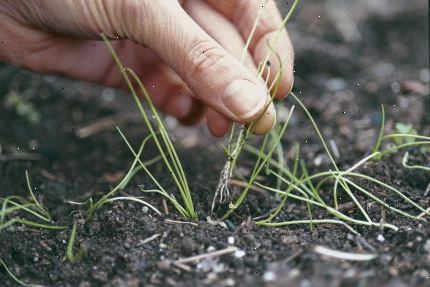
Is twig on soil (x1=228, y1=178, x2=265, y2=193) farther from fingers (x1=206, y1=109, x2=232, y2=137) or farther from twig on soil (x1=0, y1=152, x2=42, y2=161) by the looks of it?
twig on soil (x1=0, y1=152, x2=42, y2=161)

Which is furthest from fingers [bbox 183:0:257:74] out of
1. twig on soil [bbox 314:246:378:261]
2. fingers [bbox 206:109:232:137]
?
twig on soil [bbox 314:246:378:261]

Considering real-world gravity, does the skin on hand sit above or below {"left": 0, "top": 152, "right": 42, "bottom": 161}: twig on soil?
above

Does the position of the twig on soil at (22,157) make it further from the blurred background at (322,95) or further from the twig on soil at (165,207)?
the twig on soil at (165,207)

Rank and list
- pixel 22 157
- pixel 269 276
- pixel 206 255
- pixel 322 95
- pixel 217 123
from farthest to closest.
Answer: pixel 322 95 → pixel 22 157 → pixel 217 123 → pixel 206 255 → pixel 269 276

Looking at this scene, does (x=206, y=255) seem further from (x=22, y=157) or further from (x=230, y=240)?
(x=22, y=157)

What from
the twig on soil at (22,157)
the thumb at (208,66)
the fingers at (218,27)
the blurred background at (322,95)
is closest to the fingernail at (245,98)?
the thumb at (208,66)

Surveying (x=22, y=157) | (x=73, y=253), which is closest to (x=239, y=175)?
(x=73, y=253)

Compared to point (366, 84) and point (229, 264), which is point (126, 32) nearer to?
point (229, 264)
